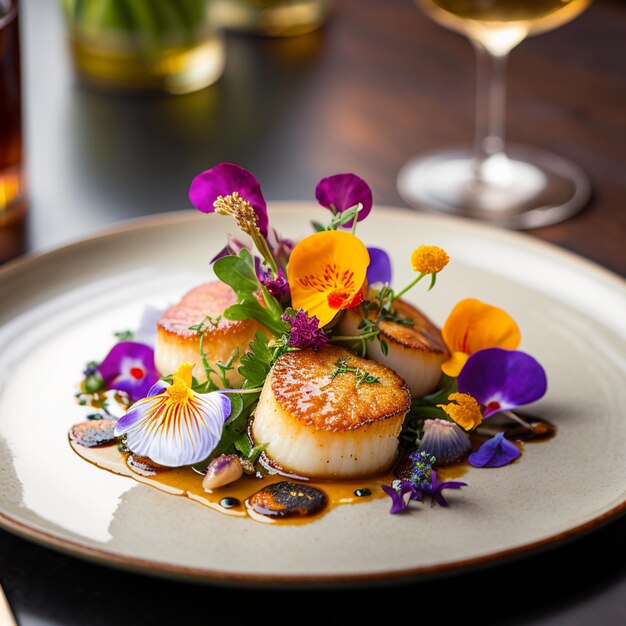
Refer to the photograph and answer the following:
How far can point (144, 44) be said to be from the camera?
111 inches

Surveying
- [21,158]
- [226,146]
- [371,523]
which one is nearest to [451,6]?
[226,146]

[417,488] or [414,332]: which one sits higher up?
[414,332]

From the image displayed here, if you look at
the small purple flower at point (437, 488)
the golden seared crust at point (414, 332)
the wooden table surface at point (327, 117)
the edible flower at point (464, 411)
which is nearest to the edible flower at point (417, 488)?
the small purple flower at point (437, 488)

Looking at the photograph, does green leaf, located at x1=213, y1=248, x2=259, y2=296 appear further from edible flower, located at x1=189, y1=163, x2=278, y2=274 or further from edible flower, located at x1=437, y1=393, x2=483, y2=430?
edible flower, located at x1=437, y1=393, x2=483, y2=430

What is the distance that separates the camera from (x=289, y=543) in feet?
4.17

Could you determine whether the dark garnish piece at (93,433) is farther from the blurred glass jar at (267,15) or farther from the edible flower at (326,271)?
the blurred glass jar at (267,15)

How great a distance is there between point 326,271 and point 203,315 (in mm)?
202

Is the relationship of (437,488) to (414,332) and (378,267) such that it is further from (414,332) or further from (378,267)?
(378,267)

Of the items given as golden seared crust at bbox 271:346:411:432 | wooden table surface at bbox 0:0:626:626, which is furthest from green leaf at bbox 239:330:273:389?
wooden table surface at bbox 0:0:626:626

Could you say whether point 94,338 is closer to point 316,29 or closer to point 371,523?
point 371,523

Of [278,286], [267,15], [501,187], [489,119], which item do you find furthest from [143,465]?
[267,15]

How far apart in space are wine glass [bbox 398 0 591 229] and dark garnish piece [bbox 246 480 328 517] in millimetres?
1267

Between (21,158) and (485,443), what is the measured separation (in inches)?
54.3

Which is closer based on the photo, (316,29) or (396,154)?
(396,154)
